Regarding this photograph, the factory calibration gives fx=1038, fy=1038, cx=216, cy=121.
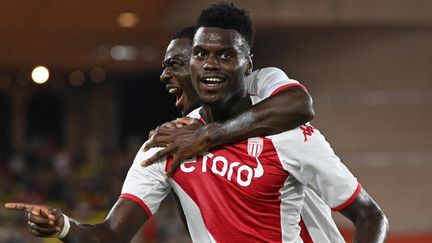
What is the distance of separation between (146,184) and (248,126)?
0.47 m

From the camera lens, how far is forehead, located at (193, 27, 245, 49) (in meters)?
3.68

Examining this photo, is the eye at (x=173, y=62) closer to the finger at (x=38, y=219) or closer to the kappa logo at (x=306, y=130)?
the kappa logo at (x=306, y=130)

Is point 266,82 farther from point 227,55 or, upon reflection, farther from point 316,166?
point 316,166

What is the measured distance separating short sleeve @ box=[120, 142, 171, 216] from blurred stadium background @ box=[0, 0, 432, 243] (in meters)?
8.27

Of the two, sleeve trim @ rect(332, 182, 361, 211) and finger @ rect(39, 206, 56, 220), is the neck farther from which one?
finger @ rect(39, 206, 56, 220)

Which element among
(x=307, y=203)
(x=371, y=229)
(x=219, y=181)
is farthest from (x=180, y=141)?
(x=371, y=229)

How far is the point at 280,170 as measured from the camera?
3740 millimetres

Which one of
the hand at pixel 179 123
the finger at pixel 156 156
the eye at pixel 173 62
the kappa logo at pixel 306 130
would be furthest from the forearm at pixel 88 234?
the eye at pixel 173 62

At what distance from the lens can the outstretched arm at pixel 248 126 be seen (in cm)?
376

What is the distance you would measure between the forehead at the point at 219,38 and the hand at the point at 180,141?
1.11 feet

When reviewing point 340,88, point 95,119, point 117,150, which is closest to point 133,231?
point 340,88

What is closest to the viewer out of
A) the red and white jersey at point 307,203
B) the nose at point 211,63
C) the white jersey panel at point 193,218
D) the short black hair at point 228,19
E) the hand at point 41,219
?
the hand at point 41,219

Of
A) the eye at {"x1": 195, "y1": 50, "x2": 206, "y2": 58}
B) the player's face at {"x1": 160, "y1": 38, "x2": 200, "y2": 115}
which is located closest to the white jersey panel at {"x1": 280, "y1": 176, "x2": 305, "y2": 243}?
the eye at {"x1": 195, "y1": 50, "x2": 206, "y2": 58}

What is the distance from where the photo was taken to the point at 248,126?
376cm
